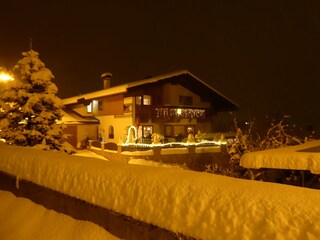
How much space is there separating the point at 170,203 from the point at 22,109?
43.2 feet

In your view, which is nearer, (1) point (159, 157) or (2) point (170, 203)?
(2) point (170, 203)

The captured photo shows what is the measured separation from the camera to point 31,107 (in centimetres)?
1474

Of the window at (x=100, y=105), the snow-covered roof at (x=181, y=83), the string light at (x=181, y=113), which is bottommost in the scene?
the string light at (x=181, y=113)

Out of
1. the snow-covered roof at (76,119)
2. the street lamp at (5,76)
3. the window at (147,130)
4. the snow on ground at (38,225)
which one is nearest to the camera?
the snow on ground at (38,225)

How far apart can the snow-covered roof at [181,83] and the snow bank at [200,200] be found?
23.0 metres

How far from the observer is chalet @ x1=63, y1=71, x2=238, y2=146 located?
28562mm

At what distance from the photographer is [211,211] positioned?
9.11ft

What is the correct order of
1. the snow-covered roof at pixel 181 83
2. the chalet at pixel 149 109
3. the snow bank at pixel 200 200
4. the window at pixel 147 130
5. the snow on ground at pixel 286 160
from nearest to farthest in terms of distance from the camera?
the snow bank at pixel 200 200
the snow on ground at pixel 286 160
the snow-covered roof at pixel 181 83
the chalet at pixel 149 109
the window at pixel 147 130

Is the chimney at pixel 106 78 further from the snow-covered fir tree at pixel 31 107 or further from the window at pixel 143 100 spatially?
the snow-covered fir tree at pixel 31 107

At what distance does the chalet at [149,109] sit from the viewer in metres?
28.6

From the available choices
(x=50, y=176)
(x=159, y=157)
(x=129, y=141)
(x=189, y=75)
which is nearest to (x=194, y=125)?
(x=189, y=75)

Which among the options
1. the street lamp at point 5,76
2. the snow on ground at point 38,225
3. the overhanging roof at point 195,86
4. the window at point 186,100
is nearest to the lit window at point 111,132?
the overhanging roof at point 195,86

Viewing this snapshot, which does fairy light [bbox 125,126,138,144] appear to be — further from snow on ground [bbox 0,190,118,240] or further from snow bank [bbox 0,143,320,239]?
snow bank [bbox 0,143,320,239]

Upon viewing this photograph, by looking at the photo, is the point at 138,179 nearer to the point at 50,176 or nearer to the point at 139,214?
the point at 139,214
